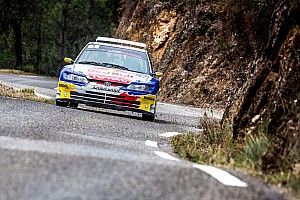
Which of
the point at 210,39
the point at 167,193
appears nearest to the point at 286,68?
the point at 167,193

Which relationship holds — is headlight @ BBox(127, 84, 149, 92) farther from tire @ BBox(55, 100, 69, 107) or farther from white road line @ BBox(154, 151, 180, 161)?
white road line @ BBox(154, 151, 180, 161)

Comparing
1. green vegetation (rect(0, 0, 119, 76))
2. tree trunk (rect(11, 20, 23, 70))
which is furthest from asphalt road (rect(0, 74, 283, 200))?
tree trunk (rect(11, 20, 23, 70))

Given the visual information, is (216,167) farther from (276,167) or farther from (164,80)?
(164,80)

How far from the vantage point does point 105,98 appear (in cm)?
1539

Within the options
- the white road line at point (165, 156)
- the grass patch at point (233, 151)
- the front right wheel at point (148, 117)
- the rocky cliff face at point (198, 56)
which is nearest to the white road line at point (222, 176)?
the grass patch at point (233, 151)

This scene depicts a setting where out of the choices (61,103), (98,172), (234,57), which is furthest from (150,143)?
(234,57)

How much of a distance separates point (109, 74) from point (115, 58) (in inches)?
47.9

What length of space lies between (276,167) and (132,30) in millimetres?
35732

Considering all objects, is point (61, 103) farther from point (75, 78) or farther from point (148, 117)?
point (148, 117)

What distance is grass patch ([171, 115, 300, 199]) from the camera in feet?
20.2

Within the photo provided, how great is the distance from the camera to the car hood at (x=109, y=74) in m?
15.4

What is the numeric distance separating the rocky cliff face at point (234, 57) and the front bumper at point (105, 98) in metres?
2.03

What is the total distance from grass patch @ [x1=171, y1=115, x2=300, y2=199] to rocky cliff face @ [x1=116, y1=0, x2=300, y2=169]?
0.15 meters

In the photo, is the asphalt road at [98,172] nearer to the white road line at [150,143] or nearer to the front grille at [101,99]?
the white road line at [150,143]
